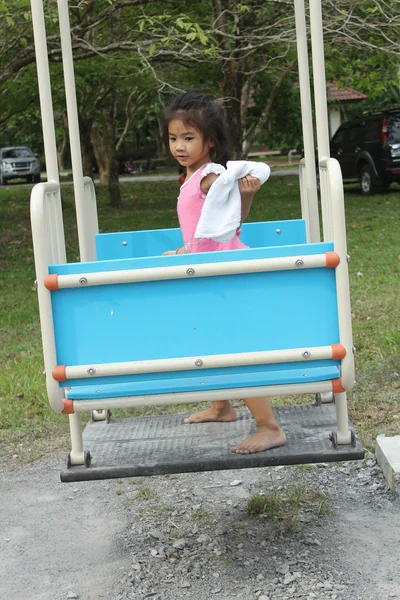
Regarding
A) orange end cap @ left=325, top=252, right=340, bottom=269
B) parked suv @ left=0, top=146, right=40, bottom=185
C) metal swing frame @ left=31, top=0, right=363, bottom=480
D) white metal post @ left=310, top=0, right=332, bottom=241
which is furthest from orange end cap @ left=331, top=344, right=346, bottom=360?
parked suv @ left=0, top=146, right=40, bottom=185

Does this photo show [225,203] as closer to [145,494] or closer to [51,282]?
[51,282]

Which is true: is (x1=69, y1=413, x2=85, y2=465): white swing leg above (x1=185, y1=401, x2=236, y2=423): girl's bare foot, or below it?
above

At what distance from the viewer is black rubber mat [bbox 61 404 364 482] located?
320 cm

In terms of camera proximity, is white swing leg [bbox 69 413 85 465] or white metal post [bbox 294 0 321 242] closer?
white swing leg [bbox 69 413 85 465]

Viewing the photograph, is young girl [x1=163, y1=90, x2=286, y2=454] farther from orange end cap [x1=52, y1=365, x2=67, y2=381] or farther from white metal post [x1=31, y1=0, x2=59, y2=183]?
orange end cap [x1=52, y1=365, x2=67, y2=381]

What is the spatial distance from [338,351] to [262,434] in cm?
65

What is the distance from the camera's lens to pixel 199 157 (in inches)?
140

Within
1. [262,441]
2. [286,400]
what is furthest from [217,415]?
[286,400]

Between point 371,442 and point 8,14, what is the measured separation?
19.6 feet

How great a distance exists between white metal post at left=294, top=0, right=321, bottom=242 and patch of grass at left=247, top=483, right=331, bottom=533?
112 cm

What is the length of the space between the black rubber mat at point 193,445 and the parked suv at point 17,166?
3244cm

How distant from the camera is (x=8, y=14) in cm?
899

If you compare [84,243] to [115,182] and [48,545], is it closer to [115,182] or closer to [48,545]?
[48,545]

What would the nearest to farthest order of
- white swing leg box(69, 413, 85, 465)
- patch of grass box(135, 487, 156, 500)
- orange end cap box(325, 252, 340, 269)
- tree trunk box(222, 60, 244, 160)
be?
orange end cap box(325, 252, 340, 269) → white swing leg box(69, 413, 85, 465) → patch of grass box(135, 487, 156, 500) → tree trunk box(222, 60, 244, 160)
